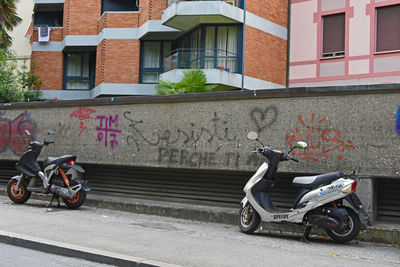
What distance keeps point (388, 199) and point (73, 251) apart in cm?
493

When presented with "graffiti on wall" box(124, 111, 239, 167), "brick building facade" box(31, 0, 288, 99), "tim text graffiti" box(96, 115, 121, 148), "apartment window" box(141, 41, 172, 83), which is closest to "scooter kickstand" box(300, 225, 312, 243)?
"graffiti on wall" box(124, 111, 239, 167)

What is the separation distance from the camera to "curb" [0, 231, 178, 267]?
17.5 feet

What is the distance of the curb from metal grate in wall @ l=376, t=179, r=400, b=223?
4087mm

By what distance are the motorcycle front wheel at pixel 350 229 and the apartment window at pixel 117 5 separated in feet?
70.2

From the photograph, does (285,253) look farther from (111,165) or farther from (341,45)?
(341,45)

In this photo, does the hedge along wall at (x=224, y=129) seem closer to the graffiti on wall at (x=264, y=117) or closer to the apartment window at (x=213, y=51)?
the graffiti on wall at (x=264, y=117)

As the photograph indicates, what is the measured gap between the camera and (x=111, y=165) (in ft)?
34.8

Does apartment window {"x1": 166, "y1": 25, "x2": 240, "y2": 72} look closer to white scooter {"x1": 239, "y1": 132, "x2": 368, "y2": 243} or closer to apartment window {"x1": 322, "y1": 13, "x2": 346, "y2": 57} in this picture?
apartment window {"x1": 322, "y1": 13, "x2": 346, "y2": 57}

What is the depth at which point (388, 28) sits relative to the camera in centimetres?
1795

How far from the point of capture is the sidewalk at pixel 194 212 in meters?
7.00

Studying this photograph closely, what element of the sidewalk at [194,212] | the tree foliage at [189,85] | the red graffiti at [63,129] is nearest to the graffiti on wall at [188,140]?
the sidewalk at [194,212]

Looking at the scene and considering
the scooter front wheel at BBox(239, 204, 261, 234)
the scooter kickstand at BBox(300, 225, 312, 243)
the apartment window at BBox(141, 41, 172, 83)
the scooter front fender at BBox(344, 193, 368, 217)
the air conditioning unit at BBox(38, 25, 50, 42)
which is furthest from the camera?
the air conditioning unit at BBox(38, 25, 50, 42)

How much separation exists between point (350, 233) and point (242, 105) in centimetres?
322

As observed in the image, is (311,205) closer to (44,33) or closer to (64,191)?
(64,191)
